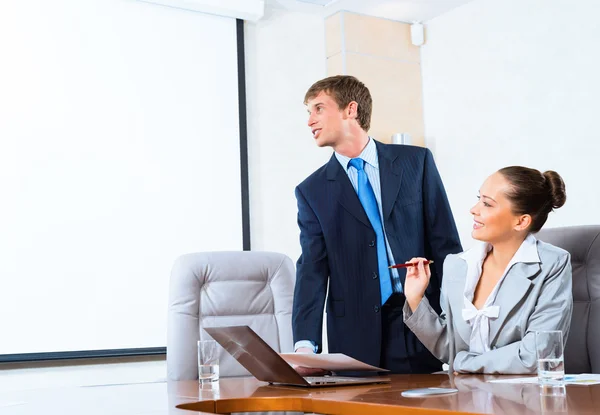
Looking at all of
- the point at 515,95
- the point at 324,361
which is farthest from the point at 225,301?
the point at 515,95

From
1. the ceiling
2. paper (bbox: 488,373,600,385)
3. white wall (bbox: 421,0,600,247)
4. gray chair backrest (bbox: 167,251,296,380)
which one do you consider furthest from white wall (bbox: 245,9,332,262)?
paper (bbox: 488,373,600,385)

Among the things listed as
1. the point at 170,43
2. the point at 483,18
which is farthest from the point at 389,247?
the point at 483,18

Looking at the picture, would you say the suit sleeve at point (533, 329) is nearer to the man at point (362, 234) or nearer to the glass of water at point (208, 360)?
the man at point (362, 234)

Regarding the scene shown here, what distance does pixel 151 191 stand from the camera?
4.25 meters

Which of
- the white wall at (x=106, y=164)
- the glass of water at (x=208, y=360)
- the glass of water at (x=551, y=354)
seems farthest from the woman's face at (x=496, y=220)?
the white wall at (x=106, y=164)

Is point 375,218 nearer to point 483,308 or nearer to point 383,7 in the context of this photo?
point 483,308

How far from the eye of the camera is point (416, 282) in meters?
2.03

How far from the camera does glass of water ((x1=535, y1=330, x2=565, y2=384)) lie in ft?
4.77

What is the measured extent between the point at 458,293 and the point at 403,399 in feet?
2.81

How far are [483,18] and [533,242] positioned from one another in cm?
315

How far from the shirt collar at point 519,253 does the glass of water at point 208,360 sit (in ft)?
2.65

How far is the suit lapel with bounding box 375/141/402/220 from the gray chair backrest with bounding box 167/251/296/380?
0.71m

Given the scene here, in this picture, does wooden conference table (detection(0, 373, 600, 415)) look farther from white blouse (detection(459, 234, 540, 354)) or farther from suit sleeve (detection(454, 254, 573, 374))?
white blouse (detection(459, 234, 540, 354))

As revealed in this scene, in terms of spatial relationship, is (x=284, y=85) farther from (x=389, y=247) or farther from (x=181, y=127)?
(x=389, y=247)
